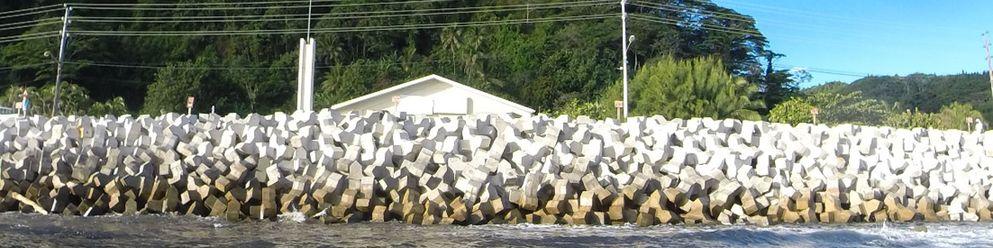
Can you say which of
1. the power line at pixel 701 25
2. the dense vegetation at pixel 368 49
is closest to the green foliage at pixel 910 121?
the dense vegetation at pixel 368 49

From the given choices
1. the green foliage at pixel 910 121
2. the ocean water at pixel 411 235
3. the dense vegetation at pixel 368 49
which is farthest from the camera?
the dense vegetation at pixel 368 49

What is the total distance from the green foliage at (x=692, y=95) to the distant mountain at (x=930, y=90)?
4201cm

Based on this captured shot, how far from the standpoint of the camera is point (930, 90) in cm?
8850

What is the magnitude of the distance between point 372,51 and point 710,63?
3877 cm

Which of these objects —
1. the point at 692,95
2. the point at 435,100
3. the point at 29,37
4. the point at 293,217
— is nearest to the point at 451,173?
the point at 293,217

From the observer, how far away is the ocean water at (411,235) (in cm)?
809

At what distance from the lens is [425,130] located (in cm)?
1176

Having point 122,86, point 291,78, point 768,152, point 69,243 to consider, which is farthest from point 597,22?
point 69,243

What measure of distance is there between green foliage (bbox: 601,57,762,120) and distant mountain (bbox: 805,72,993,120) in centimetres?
4201

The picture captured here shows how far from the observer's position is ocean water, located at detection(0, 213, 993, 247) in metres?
8.09

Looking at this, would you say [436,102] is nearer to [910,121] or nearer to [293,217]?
[293,217]

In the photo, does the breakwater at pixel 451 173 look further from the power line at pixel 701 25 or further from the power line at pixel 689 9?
the power line at pixel 689 9

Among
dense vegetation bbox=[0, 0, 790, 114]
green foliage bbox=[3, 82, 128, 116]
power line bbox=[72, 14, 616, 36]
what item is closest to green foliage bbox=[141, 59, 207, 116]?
dense vegetation bbox=[0, 0, 790, 114]

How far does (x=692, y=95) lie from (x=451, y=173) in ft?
83.9
